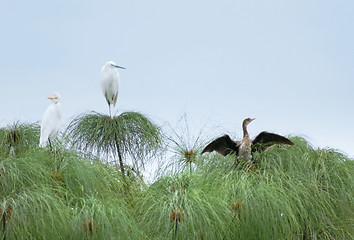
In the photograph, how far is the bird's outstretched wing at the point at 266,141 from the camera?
33.1ft

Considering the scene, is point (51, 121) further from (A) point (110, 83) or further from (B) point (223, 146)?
(B) point (223, 146)

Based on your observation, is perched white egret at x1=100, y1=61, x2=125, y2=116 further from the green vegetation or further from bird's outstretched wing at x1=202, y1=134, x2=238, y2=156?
bird's outstretched wing at x1=202, y1=134, x2=238, y2=156

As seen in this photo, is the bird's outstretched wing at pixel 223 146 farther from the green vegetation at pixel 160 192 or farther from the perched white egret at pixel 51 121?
the perched white egret at pixel 51 121

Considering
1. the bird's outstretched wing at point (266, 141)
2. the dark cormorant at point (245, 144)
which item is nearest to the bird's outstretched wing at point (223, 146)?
the dark cormorant at point (245, 144)

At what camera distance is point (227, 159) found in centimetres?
1034

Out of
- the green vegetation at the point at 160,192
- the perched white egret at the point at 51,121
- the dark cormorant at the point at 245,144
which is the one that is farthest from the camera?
the perched white egret at the point at 51,121

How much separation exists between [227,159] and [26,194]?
341 cm

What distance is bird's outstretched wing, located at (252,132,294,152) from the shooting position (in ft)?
33.1

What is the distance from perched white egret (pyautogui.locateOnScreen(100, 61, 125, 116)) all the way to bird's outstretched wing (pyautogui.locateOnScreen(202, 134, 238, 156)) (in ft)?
11.0

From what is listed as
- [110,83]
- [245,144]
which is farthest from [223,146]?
[110,83]

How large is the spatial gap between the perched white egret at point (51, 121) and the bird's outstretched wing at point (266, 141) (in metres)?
3.40

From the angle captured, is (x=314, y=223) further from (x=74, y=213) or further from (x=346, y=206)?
(x=74, y=213)

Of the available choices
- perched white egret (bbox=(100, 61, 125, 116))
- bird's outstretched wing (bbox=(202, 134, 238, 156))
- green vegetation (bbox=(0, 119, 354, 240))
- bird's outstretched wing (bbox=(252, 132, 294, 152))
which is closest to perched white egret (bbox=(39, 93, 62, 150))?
green vegetation (bbox=(0, 119, 354, 240))

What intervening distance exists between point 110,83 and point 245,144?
12.5 ft
